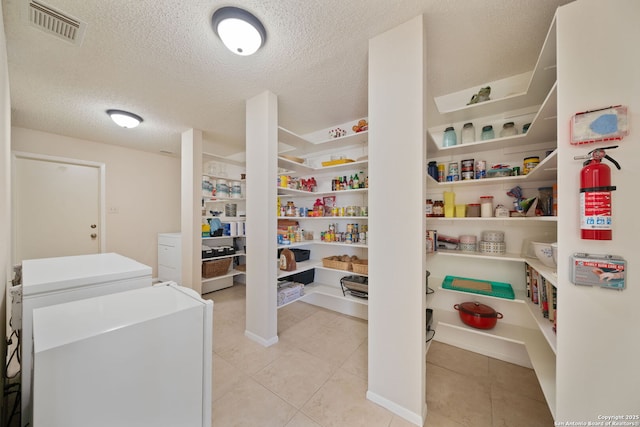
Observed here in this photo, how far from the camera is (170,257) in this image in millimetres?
3541

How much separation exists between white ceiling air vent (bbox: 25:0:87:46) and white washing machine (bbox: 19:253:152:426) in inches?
58.0

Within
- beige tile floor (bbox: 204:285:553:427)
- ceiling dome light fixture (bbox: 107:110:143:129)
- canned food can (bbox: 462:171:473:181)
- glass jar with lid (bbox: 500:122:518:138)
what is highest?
ceiling dome light fixture (bbox: 107:110:143:129)

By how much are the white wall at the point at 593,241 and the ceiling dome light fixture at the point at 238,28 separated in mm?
1540

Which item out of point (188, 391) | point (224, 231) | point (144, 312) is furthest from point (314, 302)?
point (144, 312)

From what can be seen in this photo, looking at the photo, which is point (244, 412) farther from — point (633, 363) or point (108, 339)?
point (633, 363)

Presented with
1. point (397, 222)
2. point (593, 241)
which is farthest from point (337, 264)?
point (593, 241)

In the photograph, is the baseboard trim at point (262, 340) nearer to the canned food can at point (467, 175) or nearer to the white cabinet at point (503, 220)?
the white cabinet at point (503, 220)

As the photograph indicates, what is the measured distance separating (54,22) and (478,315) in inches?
140

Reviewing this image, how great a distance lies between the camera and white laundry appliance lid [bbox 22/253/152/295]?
96 centimetres

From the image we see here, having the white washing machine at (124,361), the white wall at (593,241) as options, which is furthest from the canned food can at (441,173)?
the white washing machine at (124,361)

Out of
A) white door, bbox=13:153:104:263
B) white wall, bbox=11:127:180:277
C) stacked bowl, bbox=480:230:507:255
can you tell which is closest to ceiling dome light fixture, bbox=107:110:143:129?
white wall, bbox=11:127:180:277

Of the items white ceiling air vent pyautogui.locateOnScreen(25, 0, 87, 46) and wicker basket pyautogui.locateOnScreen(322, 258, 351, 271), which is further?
wicker basket pyautogui.locateOnScreen(322, 258, 351, 271)

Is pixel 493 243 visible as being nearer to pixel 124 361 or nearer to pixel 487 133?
pixel 487 133

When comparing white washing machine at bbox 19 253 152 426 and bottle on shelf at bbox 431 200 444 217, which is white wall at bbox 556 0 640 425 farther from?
white washing machine at bbox 19 253 152 426
